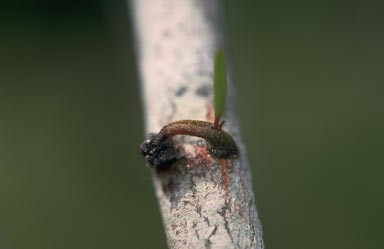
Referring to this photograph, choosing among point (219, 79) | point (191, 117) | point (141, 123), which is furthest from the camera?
point (141, 123)

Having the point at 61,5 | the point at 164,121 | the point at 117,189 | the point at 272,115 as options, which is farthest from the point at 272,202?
the point at 61,5

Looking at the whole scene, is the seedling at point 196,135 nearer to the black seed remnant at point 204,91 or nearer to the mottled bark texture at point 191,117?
the mottled bark texture at point 191,117

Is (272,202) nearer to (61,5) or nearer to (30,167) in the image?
(30,167)

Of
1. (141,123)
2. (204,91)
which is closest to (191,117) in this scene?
(204,91)

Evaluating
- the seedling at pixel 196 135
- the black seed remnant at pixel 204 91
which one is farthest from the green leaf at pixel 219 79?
the black seed remnant at pixel 204 91

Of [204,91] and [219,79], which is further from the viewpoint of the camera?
[204,91]

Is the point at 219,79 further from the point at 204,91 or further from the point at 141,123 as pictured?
the point at 141,123
